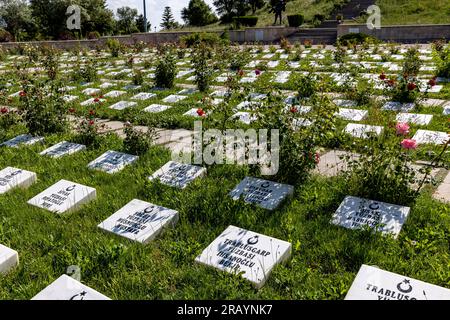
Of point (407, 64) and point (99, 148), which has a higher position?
point (407, 64)

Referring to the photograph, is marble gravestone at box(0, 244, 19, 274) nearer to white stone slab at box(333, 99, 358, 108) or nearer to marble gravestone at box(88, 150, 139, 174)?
marble gravestone at box(88, 150, 139, 174)

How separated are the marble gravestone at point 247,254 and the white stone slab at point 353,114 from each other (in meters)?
3.99

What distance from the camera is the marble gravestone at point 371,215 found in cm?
347

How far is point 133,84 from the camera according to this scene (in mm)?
11242

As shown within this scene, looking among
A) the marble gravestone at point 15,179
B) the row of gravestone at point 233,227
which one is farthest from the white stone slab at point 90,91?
the row of gravestone at point 233,227

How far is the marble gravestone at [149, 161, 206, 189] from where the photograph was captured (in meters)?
4.63

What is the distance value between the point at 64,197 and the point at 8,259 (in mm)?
1173

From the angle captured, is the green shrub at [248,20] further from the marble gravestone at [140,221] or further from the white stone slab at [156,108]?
the marble gravestone at [140,221]

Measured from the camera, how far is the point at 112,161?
5.44m

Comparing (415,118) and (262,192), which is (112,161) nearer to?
(262,192)
